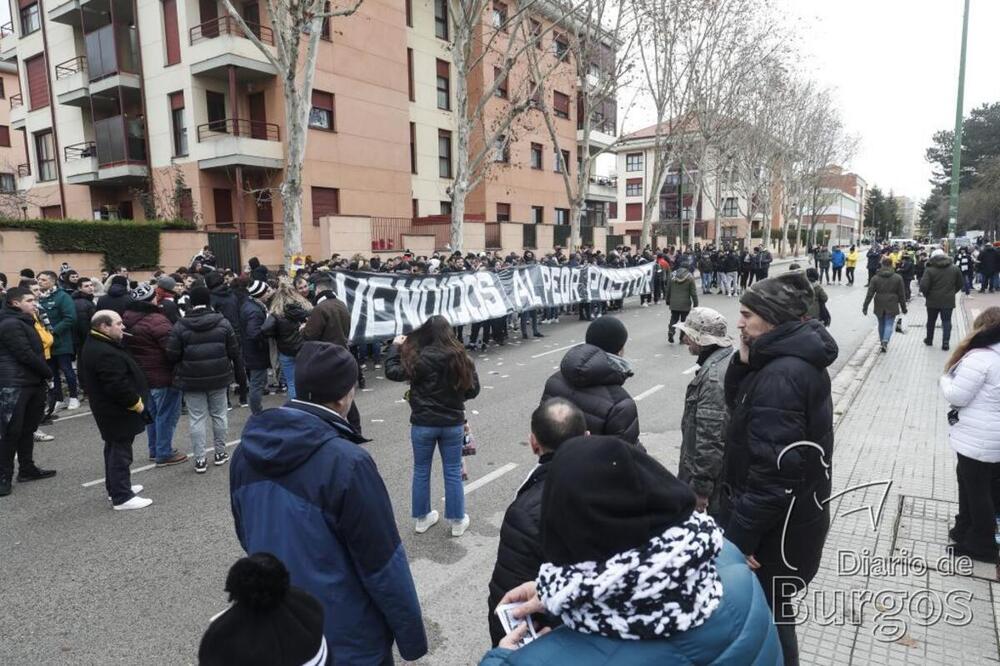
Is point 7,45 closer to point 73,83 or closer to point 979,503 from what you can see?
point 73,83

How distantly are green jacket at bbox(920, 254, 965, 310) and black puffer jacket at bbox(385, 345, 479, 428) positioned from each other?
37.2 feet

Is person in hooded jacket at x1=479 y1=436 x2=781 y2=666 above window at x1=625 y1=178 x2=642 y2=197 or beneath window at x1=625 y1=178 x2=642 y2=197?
beneath

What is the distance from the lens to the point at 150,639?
12.0 ft

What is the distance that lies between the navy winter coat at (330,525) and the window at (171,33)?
83.9 feet

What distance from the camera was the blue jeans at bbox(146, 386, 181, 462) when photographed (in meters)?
6.70

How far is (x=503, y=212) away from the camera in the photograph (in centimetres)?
3284

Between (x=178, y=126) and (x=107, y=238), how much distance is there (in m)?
8.76

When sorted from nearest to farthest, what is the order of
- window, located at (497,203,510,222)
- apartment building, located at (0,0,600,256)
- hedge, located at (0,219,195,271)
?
hedge, located at (0,219,195,271), apartment building, located at (0,0,600,256), window, located at (497,203,510,222)

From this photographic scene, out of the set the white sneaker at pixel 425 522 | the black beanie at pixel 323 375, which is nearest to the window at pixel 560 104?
the white sneaker at pixel 425 522

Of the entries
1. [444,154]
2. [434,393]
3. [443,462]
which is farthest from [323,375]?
[444,154]

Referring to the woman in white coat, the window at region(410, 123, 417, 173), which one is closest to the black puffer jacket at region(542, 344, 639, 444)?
the woman in white coat

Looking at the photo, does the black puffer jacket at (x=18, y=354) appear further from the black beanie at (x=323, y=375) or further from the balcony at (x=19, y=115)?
the balcony at (x=19, y=115)

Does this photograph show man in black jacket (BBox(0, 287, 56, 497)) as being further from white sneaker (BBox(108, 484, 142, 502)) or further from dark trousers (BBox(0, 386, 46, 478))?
white sneaker (BBox(108, 484, 142, 502))

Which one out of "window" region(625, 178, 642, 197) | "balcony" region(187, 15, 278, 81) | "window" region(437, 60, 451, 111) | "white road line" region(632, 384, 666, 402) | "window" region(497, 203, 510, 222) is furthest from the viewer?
"window" region(625, 178, 642, 197)
